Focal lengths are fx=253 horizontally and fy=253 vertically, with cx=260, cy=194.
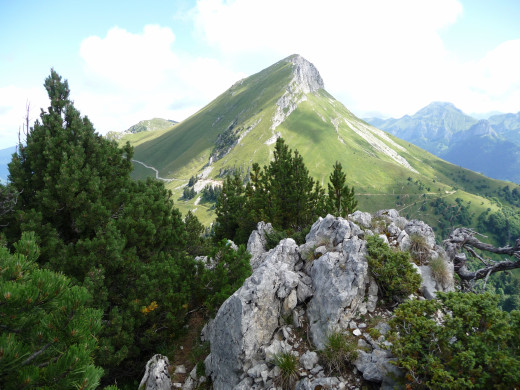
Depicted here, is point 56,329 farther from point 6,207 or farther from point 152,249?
point 152,249

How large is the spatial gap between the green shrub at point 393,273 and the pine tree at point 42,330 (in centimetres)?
1023

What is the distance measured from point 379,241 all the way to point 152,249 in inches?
531

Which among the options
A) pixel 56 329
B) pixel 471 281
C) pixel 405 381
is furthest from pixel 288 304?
pixel 471 281

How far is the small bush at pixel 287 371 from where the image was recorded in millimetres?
8523

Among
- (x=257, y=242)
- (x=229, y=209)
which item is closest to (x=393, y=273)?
(x=257, y=242)

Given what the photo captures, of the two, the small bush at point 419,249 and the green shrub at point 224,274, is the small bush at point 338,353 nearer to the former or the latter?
the green shrub at point 224,274

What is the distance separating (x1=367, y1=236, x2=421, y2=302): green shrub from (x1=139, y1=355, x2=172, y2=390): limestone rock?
9893 mm

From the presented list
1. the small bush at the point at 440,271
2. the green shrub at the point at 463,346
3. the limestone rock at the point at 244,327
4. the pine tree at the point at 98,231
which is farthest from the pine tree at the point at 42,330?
the small bush at the point at 440,271

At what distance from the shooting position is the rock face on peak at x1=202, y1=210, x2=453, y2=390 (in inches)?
343

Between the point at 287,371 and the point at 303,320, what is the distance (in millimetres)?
2365

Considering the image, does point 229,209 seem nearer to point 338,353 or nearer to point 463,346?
point 338,353

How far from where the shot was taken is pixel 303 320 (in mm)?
10734

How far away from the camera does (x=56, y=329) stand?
480cm

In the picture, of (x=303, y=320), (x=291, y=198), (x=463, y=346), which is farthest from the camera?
(x=291, y=198)
